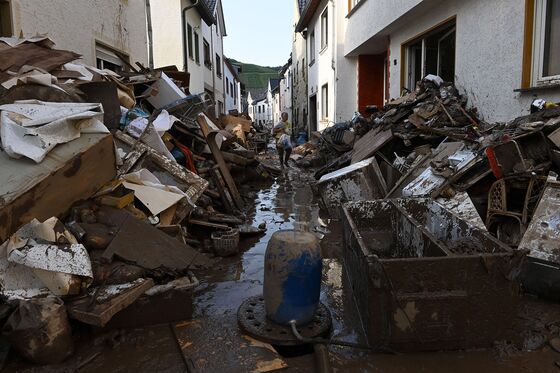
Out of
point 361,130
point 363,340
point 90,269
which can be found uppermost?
point 361,130

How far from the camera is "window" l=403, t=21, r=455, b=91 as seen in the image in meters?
8.42

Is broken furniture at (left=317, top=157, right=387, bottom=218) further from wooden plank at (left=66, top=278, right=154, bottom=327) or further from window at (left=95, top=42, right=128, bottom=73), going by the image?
window at (left=95, top=42, right=128, bottom=73)

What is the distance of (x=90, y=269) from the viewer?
303cm

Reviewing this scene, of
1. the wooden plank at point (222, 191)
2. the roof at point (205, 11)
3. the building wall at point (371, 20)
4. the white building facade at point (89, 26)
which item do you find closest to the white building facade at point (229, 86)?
the roof at point (205, 11)

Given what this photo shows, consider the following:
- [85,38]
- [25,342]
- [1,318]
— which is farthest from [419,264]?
[85,38]

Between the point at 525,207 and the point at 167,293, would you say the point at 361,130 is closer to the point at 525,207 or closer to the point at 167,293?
the point at 525,207

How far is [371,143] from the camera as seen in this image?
8430 millimetres

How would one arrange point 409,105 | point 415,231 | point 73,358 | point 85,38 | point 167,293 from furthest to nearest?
point 409,105 → point 85,38 → point 415,231 → point 167,293 → point 73,358

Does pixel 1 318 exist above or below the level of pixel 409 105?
below

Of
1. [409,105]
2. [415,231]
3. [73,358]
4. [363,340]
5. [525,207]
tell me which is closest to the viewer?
[73,358]

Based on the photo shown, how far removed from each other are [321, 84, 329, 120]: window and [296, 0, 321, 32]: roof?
10.6ft

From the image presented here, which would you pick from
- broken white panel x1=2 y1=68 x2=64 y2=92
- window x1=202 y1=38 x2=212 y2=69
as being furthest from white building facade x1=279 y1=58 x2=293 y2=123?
broken white panel x1=2 y1=68 x2=64 y2=92

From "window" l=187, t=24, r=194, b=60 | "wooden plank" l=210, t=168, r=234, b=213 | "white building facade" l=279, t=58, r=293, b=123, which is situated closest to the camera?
"wooden plank" l=210, t=168, r=234, b=213

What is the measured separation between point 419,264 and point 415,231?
106 centimetres
